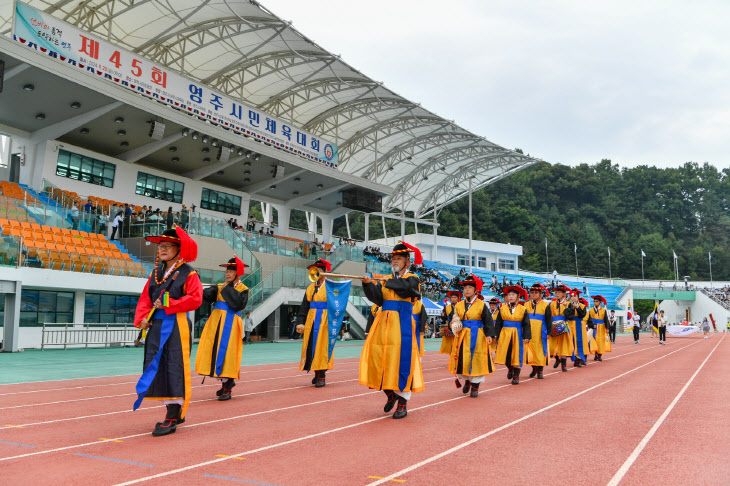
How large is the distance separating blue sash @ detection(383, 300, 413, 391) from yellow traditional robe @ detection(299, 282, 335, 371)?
10.7 feet

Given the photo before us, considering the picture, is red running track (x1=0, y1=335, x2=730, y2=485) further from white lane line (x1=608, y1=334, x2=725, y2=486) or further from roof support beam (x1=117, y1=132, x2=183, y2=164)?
roof support beam (x1=117, y1=132, x2=183, y2=164)

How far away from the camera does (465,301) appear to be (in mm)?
9484

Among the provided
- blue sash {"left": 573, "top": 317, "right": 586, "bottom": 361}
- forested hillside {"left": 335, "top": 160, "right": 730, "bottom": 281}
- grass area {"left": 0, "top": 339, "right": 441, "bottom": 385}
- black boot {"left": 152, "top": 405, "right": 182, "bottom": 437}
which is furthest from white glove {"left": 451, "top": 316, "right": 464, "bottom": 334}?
forested hillside {"left": 335, "top": 160, "right": 730, "bottom": 281}

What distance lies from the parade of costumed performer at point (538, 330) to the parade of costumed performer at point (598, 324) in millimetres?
4592

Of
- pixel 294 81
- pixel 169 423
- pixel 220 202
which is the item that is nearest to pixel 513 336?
pixel 169 423

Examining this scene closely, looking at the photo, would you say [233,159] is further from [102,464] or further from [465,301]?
[102,464]

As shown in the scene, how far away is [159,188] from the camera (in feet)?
98.1

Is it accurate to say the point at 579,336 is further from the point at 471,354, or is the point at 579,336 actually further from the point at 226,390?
the point at 226,390

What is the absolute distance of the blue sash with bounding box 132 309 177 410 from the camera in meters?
5.54

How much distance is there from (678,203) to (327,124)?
261 ft

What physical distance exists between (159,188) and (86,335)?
12.6 meters

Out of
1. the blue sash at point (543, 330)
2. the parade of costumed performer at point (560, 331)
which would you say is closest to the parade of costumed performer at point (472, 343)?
the blue sash at point (543, 330)

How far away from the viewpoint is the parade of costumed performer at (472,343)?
8852mm

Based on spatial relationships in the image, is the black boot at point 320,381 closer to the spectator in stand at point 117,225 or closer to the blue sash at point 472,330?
the blue sash at point 472,330
